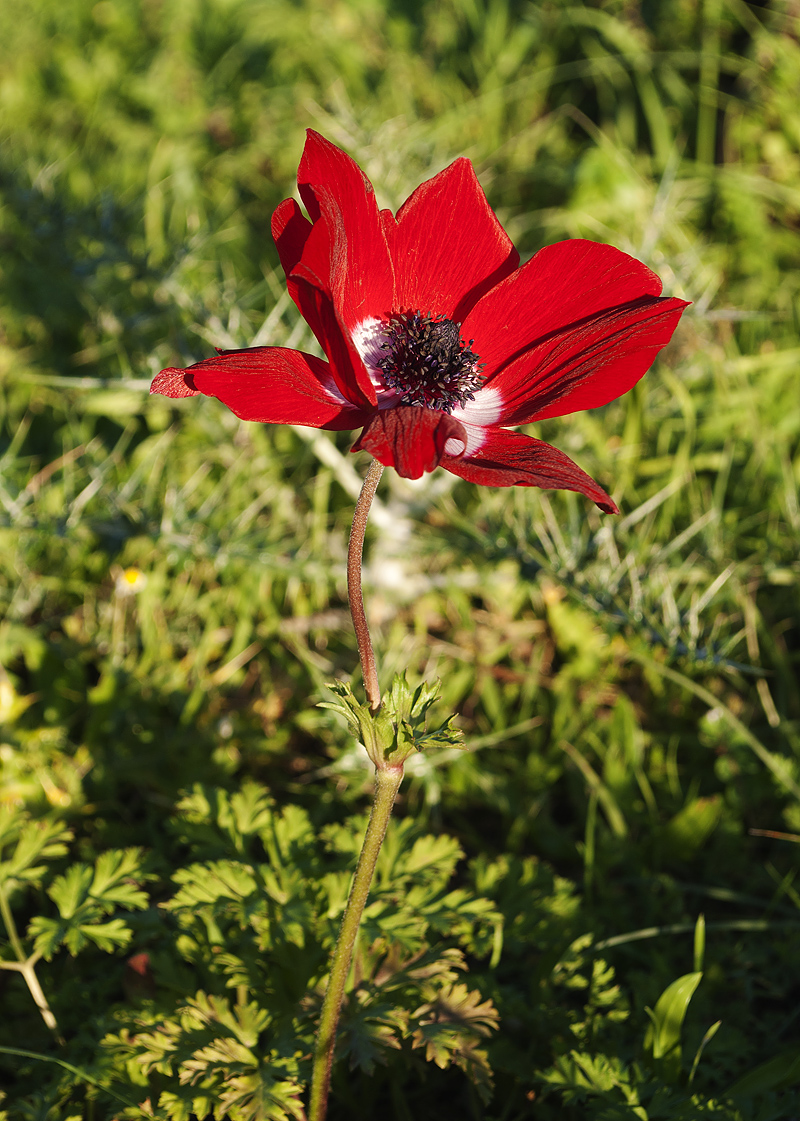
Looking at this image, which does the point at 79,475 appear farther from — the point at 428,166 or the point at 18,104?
the point at 18,104

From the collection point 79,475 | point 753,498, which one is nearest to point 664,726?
point 753,498

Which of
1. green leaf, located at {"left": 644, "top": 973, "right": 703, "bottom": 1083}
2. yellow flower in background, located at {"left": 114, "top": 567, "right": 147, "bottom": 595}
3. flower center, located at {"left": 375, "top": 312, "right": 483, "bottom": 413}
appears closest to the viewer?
flower center, located at {"left": 375, "top": 312, "right": 483, "bottom": 413}

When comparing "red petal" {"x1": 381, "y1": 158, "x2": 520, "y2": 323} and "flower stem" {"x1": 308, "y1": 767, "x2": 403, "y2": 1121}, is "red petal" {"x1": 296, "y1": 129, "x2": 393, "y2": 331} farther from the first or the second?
"flower stem" {"x1": 308, "y1": 767, "x2": 403, "y2": 1121}

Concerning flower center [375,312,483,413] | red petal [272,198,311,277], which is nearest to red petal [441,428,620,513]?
flower center [375,312,483,413]

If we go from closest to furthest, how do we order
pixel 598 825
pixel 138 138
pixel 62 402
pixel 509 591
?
1. pixel 598 825
2. pixel 509 591
3. pixel 62 402
4. pixel 138 138

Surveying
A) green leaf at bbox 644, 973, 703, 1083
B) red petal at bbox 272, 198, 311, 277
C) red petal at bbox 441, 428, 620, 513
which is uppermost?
red petal at bbox 272, 198, 311, 277

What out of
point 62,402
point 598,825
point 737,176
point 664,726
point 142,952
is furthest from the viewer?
point 737,176

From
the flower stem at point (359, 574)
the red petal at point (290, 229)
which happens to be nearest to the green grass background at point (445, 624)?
the flower stem at point (359, 574)
